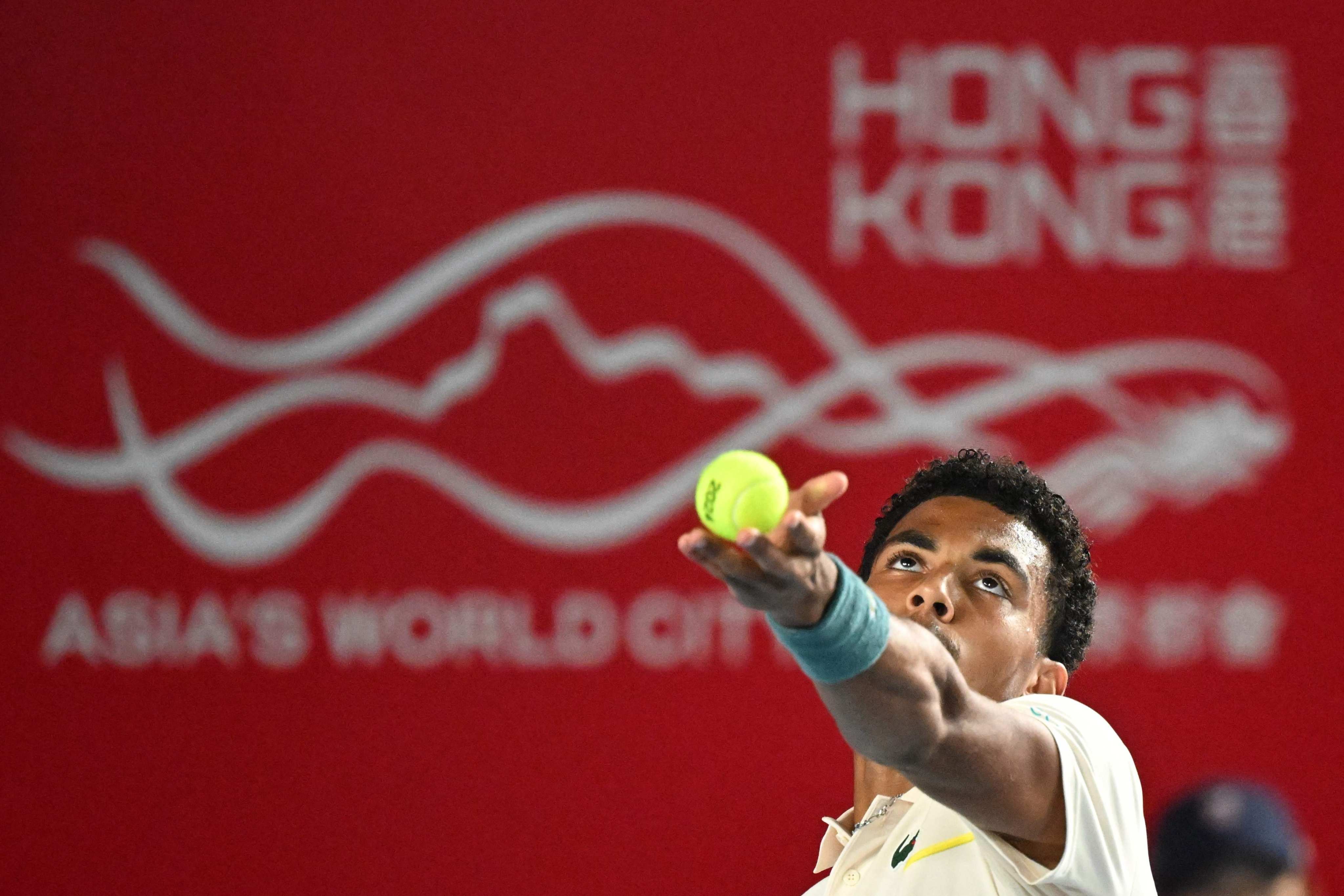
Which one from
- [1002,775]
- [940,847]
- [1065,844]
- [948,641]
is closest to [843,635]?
[1002,775]

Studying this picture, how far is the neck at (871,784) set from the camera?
2.09m

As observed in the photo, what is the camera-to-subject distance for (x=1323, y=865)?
3.55 meters

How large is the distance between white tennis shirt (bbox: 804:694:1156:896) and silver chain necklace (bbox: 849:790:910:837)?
0.08 metres

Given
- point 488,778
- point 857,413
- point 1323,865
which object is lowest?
point 1323,865

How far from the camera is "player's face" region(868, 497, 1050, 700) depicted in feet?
6.42

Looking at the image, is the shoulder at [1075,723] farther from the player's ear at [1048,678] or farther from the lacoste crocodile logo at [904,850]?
the player's ear at [1048,678]

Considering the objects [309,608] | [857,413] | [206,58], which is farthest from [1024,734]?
[206,58]

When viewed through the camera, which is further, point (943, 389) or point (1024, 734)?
point (943, 389)

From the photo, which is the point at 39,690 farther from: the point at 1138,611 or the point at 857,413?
the point at 1138,611

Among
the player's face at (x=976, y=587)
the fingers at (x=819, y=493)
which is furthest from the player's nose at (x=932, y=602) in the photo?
the fingers at (x=819, y=493)

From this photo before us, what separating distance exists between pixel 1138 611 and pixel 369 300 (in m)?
2.00

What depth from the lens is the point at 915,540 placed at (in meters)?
2.10

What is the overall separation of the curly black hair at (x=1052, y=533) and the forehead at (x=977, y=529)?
0.02m

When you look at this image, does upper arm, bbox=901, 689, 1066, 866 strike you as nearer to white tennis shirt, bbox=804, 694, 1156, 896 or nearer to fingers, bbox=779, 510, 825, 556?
white tennis shirt, bbox=804, 694, 1156, 896
